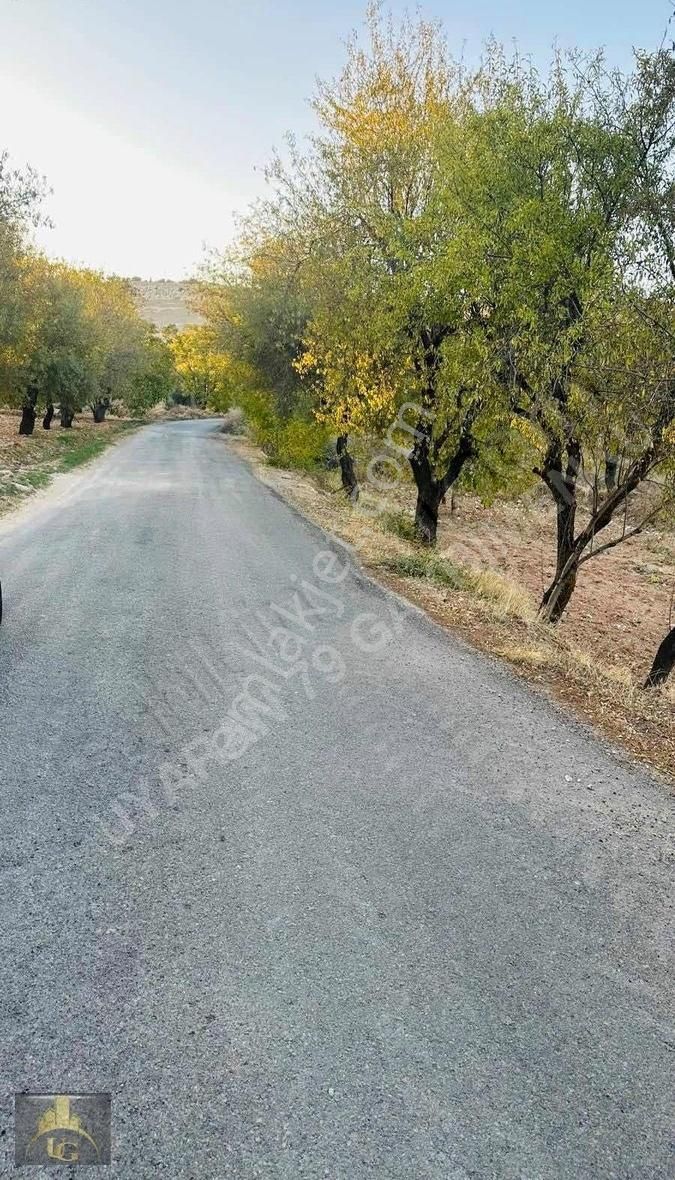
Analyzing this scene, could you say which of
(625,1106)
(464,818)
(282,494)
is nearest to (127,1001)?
(625,1106)

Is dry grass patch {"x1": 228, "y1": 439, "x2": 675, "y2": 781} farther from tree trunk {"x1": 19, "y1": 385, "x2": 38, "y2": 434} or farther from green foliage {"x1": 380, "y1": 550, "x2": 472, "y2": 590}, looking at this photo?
tree trunk {"x1": 19, "y1": 385, "x2": 38, "y2": 434}

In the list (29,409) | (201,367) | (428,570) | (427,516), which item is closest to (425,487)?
(427,516)

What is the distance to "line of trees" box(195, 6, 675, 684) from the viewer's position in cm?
985

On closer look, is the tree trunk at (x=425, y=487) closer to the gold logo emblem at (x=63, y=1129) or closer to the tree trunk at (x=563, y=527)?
the tree trunk at (x=563, y=527)

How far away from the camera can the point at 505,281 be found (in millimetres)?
10953

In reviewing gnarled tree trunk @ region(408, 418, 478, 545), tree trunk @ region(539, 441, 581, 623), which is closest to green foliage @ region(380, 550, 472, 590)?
tree trunk @ region(539, 441, 581, 623)

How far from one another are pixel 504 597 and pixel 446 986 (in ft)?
31.3

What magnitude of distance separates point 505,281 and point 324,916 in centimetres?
1057

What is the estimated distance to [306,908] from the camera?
3.65 m

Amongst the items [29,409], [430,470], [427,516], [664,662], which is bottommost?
[664,662]

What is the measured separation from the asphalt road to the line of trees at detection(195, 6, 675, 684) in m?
5.46

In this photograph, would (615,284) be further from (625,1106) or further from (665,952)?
(625,1106)

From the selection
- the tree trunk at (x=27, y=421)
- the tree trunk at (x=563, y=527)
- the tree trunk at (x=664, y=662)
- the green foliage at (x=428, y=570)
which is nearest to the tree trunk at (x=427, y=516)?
the tree trunk at (x=563, y=527)

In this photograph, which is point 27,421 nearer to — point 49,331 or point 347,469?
point 49,331
